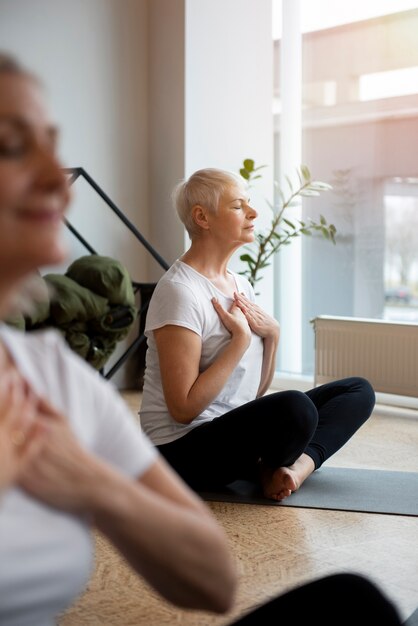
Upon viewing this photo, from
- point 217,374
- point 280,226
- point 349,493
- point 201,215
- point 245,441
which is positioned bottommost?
point 349,493

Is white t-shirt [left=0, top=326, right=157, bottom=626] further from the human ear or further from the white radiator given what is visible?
the white radiator

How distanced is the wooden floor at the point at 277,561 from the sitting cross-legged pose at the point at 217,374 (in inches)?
6.6

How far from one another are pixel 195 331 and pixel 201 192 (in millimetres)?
468

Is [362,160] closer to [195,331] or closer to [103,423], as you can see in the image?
[195,331]

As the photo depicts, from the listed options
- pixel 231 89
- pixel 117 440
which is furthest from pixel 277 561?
pixel 231 89

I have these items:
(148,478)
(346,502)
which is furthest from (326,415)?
(148,478)

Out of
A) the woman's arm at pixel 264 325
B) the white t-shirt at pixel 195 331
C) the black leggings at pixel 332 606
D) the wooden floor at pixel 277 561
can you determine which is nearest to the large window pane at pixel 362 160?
the woman's arm at pixel 264 325

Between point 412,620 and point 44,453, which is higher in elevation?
point 44,453

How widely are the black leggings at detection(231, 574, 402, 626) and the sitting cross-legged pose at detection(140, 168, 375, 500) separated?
154cm

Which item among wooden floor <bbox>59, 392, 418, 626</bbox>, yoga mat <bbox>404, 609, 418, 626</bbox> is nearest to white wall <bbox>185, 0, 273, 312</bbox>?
wooden floor <bbox>59, 392, 418, 626</bbox>

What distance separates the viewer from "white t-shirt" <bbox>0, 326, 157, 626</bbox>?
0.68 m

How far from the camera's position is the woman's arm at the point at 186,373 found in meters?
2.42

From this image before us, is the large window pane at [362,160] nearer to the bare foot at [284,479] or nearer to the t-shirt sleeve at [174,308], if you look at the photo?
the bare foot at [284,479]

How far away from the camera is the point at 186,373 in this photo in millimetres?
2410
